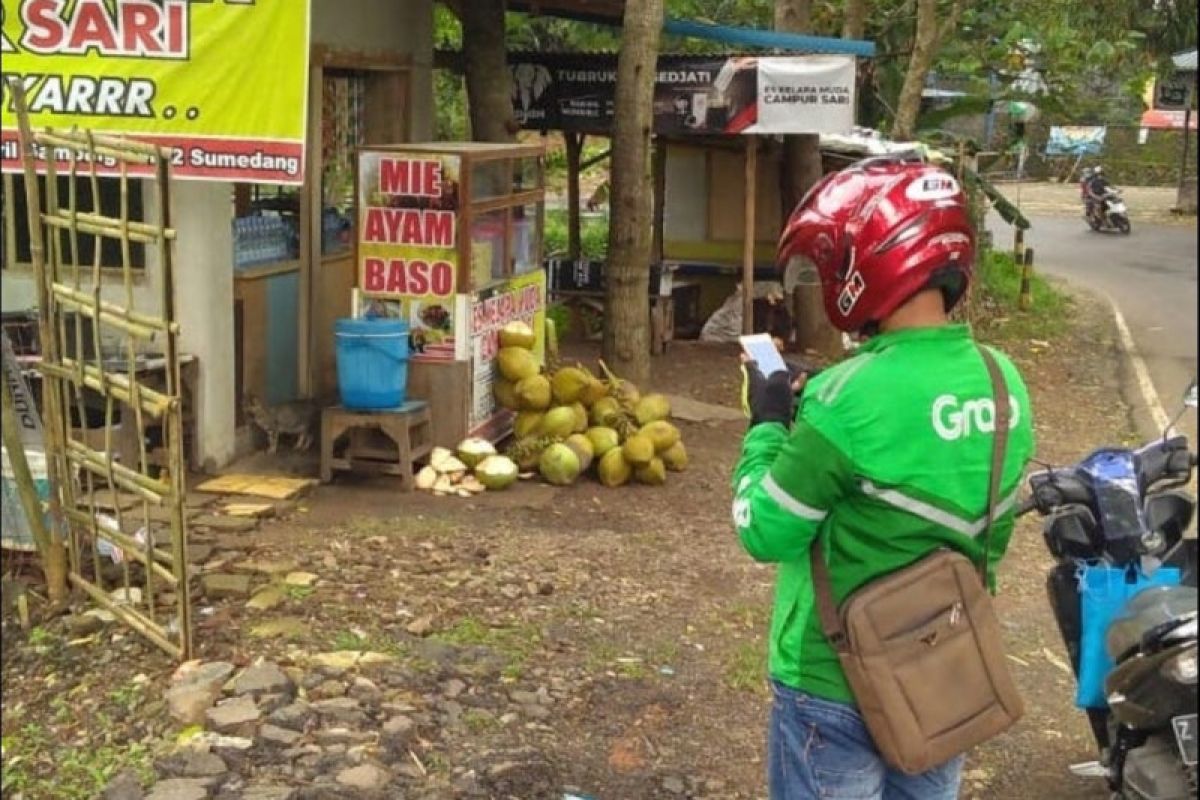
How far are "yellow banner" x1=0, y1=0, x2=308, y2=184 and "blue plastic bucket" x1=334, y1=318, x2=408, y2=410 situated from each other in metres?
1.12

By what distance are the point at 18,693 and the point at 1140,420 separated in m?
8.70

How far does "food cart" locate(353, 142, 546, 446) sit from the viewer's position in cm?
763

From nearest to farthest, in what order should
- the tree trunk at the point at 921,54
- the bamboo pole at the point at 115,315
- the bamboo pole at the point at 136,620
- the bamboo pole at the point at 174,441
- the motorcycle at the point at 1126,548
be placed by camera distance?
the motorcycle at the point at 1126,548 < the bamboo pole at the point at 174,441 < the bamboo pole at the point at 115,315 < the bamboo pole at the point at 136,620 < the tree trunk at the point at 921,54

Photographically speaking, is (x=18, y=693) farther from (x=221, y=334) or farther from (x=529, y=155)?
(x=529, y=155)

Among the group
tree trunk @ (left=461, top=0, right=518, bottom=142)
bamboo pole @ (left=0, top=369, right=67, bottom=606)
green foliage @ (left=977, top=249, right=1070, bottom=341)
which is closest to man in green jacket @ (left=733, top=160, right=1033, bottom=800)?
bamboo pole @ (left=0, top=369, right=67, bottom=606)

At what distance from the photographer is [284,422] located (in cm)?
797

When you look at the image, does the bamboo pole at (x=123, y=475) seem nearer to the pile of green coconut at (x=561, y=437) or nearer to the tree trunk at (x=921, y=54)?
the pile of green coconut at (x=561, y=437)

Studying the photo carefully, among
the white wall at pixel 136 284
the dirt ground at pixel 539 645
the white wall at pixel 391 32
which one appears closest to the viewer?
the dirt ground at pixel 539 645

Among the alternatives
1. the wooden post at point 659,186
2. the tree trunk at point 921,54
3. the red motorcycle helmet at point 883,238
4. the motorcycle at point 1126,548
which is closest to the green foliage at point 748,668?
→ the motorcycle at point 1126,548

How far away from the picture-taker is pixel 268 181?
6504 mm

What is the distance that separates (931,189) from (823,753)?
41.6 inches

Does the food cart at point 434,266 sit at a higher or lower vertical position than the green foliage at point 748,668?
higher

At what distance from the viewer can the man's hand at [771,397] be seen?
8.91ft

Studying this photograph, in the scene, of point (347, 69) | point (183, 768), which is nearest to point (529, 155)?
point (347, 69)
